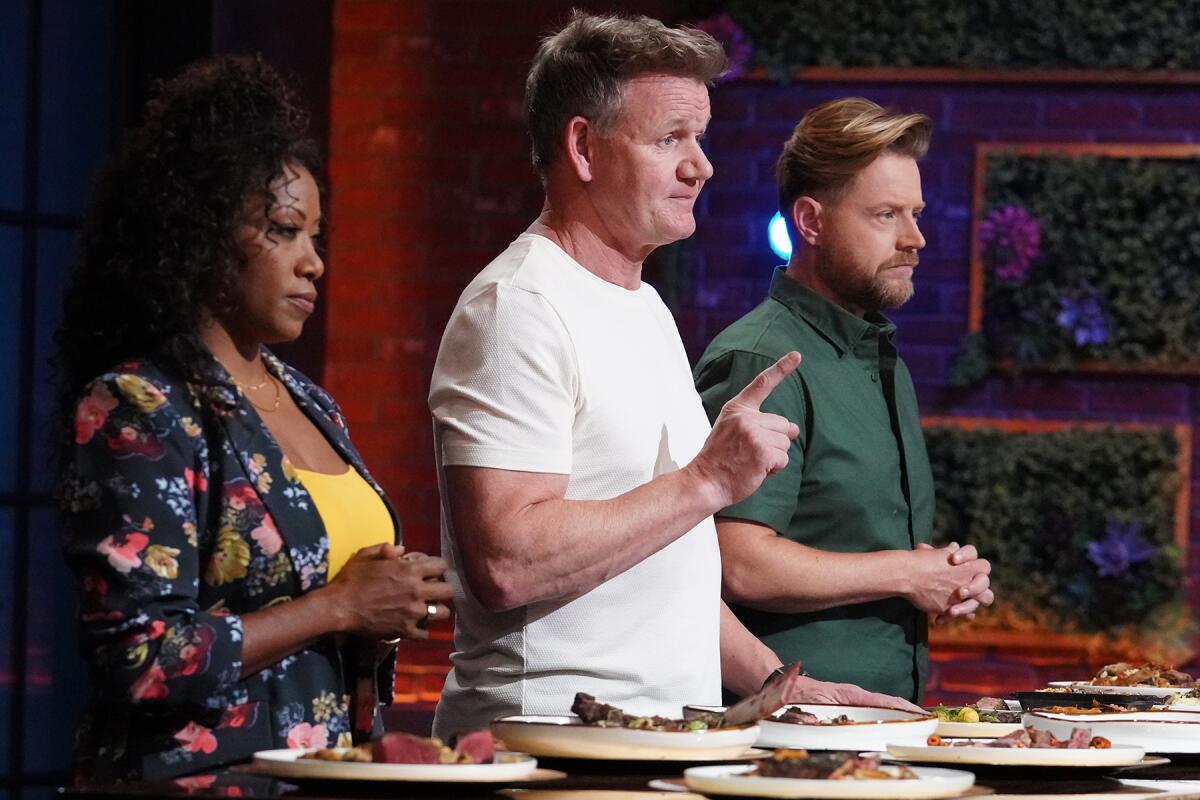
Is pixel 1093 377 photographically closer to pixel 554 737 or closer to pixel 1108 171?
pixel 1108 171

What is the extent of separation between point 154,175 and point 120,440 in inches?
13.1

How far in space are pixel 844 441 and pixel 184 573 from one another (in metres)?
1.22

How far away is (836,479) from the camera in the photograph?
2637 millimetres

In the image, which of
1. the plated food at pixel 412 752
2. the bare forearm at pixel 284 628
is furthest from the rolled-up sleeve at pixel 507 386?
the plated food at pixel 412 752

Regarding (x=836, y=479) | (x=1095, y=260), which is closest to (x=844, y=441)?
(x=836, y=479)

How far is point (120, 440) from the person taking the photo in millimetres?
1739

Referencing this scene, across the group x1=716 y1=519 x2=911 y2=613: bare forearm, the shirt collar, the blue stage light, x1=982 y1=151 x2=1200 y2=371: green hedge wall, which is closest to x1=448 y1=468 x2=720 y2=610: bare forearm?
x1=716 y1=519 x2=911 y2=613: bare forearm

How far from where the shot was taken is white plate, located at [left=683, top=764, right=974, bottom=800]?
142 cm

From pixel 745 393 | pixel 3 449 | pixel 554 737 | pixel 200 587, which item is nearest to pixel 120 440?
pixel 200 587

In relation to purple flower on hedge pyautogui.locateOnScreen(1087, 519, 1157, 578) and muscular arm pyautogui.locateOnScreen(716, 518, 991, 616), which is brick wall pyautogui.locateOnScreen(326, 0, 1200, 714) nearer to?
purple flower on hedge pyautogui.locateOnScreen(1087, 519, 1157, 578)

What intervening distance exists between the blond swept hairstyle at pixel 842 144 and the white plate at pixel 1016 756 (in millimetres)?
1352

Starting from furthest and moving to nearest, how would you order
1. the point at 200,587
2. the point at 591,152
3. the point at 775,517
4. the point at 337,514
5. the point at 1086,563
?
the point at 1086,563 → the point at 775,517 → the point at 591,152 → the point at 337,514 → the point at 200,587

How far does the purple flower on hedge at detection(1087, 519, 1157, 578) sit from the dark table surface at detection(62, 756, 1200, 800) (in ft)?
9.59

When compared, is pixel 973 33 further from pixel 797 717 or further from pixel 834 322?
pixel 797 717
